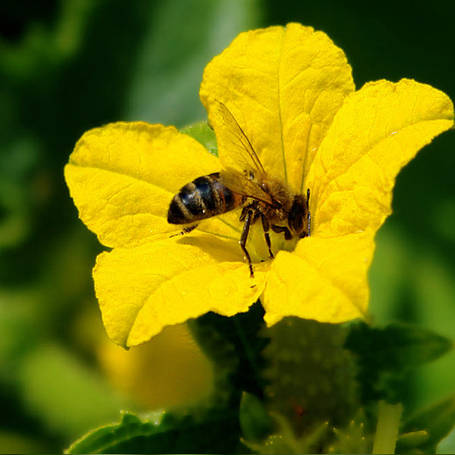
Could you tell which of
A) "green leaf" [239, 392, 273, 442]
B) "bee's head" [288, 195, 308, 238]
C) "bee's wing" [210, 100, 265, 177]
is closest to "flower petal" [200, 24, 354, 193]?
"bee's wing" [210, 100, 265, 177]

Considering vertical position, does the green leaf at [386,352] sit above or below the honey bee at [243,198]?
below

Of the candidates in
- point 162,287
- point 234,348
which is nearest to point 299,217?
point 234,348

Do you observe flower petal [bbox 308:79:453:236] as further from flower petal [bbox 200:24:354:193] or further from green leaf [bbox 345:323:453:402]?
green leaf [bbox 345:323:453:402]

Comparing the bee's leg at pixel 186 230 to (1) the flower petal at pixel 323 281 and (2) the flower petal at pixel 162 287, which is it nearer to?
(2) the flower petal at pixel 162 287

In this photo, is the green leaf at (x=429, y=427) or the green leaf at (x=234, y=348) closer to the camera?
the green leaf at (x=429, y=427)

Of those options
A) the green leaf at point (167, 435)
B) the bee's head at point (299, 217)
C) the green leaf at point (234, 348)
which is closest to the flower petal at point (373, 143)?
the bee's head at point (299, 217)

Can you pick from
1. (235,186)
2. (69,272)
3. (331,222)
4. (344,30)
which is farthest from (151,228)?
(344,30)
